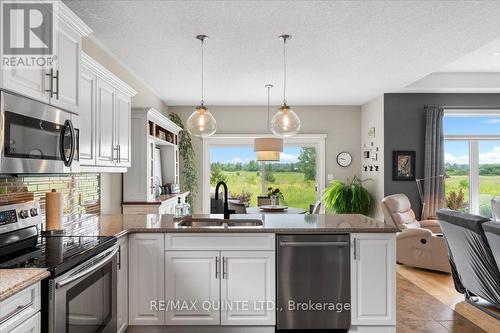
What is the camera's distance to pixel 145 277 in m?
2.71

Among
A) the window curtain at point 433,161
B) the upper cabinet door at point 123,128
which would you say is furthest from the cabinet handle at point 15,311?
the window curtain at point 433,161

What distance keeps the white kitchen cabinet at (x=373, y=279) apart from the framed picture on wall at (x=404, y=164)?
387 centimetres

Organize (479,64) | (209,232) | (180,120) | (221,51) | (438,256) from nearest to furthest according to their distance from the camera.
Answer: (209,232) → (221,51) → (438,256) → (479,64) → (180,120)

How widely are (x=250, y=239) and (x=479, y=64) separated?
4.75 m

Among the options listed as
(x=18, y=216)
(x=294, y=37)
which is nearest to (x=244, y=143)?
(x=294, y=37)

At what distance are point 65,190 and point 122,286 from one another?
3.28 feet

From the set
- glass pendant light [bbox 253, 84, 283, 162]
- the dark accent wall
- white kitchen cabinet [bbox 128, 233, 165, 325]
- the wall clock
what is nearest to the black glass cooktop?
white kitchen cabinet [bbox 128, 233, 165, 325]

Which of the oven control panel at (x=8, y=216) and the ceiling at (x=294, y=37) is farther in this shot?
the ceiling at (x=294, y=37)

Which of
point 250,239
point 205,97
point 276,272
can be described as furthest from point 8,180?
point 205,97

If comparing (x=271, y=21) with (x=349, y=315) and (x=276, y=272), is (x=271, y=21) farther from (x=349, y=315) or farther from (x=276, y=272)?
(x=349, y=315)

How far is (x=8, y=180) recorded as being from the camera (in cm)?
232

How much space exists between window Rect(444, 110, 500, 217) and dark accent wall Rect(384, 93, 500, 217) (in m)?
0.31

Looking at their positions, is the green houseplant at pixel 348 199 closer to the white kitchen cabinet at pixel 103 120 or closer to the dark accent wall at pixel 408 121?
the dark accent wall at pixel 408 121

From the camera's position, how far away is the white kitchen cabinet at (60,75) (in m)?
1.75
